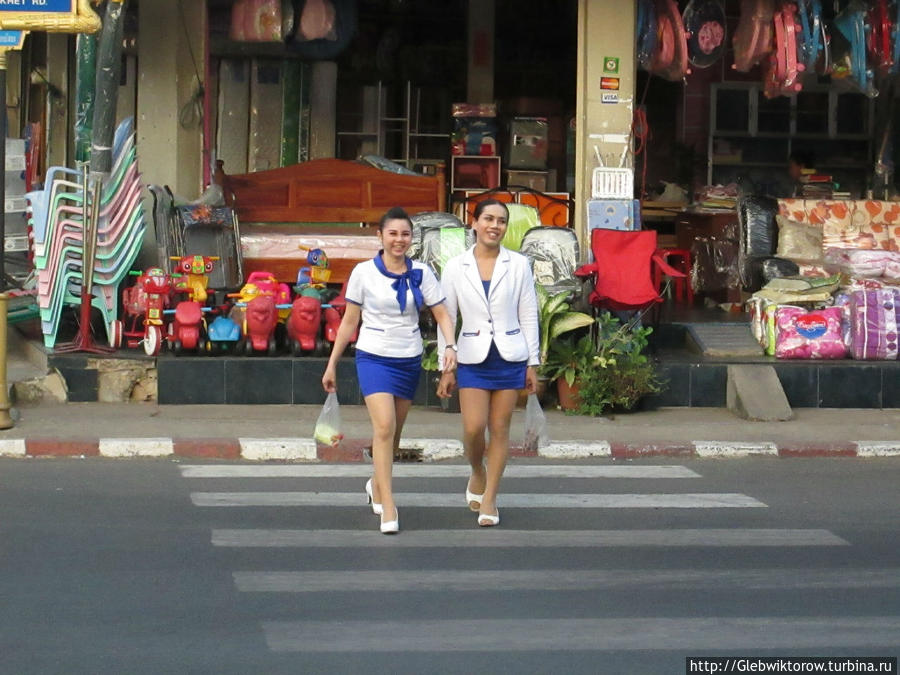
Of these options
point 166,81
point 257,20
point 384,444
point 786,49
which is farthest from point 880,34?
point 384,444

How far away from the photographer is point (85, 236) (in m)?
12.6

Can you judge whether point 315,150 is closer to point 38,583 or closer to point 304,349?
point 304,349

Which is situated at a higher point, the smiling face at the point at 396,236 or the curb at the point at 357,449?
the smiling face at the point at 396,236

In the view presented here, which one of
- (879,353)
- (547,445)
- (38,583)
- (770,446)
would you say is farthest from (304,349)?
(38,583)

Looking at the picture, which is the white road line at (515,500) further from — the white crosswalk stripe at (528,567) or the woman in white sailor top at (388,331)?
the woman in white sailor top at (388,331)

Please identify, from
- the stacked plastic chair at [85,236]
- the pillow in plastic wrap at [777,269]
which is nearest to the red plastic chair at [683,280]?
the pillow in plastic wrap at [777,269]

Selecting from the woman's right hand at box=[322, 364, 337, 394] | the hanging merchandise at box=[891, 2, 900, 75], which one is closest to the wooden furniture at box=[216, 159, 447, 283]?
the hanging merchandise at box=[891, 2, 900, 75]

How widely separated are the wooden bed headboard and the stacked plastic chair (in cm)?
179

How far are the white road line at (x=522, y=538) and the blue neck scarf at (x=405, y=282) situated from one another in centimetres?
123

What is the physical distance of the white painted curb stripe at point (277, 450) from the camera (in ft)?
35.8

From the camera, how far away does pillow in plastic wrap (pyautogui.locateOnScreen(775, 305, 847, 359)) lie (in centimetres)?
1328

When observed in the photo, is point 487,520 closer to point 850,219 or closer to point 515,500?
point 515,500

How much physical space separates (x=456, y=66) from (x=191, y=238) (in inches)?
213

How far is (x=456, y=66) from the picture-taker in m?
18.3
